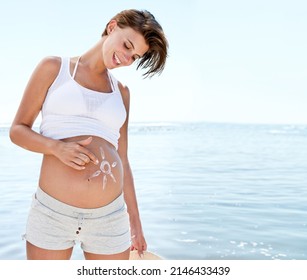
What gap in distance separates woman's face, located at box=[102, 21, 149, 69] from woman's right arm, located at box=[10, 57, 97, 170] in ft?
0.71

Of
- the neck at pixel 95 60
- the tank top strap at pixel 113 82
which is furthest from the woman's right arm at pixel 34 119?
the tank top strap at pixel 113 82

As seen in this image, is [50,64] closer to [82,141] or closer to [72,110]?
[72,110]

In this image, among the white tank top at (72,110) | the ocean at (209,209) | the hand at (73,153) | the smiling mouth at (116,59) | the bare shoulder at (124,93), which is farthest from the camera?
the ocean at (209,209)

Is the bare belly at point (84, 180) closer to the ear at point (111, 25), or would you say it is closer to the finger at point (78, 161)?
the finger at point (78, 161)

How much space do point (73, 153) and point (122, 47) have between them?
0.52m

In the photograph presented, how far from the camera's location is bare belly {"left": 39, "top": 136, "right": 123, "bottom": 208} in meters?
1.91

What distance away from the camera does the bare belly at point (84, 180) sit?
6.26 ft

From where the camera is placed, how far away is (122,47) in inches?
80.3

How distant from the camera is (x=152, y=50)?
7.02ft

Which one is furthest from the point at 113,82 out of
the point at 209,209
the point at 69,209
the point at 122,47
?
the point at 209,209

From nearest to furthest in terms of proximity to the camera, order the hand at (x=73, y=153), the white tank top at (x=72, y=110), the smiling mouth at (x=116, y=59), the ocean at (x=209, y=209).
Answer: the hand at (x=73, y=153) < the white tank top at (x=72, y=110) < the smiling mouth at (x=116, y=59) < the ocean at (x=209, y=209)

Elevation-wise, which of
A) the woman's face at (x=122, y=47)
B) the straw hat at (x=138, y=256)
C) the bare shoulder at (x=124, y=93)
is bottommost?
the straw hat at (x=138, y=256)
